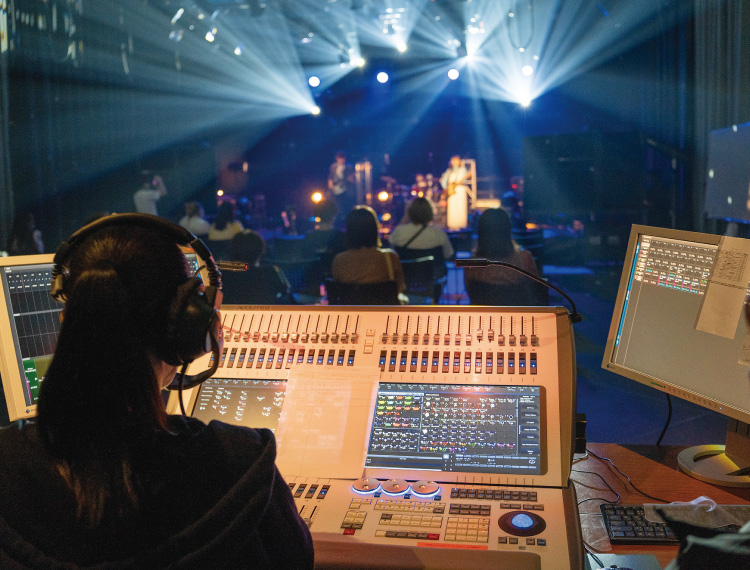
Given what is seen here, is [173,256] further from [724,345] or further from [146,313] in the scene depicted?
[724,345]

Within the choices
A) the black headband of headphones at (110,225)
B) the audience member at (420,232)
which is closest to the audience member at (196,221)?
the audience member at (420,232)

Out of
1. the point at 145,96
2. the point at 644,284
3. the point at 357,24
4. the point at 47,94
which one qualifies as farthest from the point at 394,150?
the point at 644,284

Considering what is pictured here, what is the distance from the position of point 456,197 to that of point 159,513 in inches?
336

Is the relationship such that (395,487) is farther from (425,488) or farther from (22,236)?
(22,236)

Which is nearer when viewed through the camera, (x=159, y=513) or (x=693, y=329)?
(x=159, y=513)

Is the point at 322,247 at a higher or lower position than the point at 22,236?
lower

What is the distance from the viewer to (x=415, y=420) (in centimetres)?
132

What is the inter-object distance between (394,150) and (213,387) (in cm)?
1112

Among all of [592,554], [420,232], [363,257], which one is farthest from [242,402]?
[420,232]

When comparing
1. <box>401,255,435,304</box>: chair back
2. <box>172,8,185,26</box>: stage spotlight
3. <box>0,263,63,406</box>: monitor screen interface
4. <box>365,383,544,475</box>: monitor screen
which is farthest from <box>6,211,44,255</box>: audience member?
<box>365,383,544,475</box>: monitor screen

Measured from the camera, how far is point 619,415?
11.6ft

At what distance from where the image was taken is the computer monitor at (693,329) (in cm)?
130

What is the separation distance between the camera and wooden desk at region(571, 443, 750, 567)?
1.15 meters

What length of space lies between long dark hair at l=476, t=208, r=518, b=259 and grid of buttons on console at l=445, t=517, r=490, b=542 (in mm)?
2699
